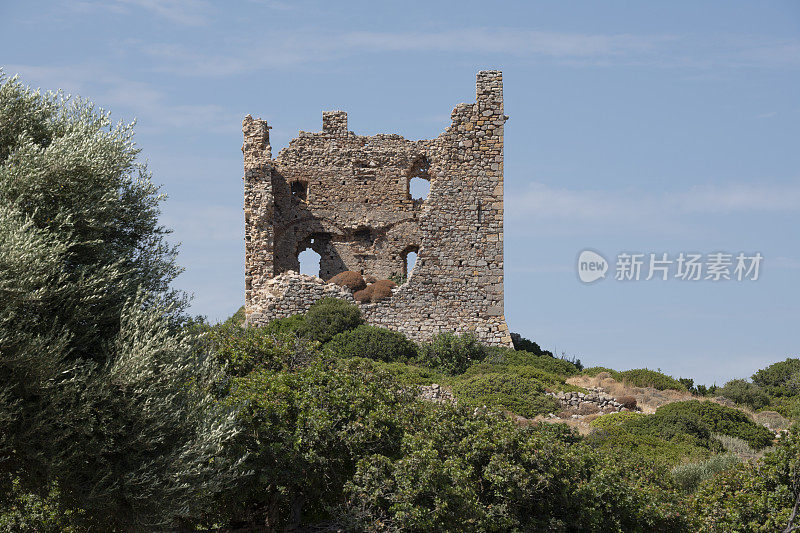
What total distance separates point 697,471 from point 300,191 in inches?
781

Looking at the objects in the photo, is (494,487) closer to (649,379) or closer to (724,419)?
(724,419)

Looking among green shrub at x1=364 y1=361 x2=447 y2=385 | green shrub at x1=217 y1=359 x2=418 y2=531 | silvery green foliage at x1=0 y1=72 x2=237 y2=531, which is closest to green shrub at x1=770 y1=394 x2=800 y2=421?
green shrub at x1=364 y1=361 x2=447 y2=385

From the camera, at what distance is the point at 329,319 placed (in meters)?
32.2

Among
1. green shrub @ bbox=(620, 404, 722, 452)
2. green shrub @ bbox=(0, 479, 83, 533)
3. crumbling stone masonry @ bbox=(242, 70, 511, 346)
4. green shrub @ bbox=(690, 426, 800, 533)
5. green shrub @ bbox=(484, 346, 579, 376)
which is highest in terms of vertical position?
crumbling stone masonry @ bbox=(242, 70, 511, 346)

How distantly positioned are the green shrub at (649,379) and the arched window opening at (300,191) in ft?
43.6

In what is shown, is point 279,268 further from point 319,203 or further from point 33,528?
point 33,528

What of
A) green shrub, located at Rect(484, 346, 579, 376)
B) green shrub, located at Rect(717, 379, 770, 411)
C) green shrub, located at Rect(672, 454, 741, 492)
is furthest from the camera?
green shrub, located at Rect(717, 379, 770, 411)

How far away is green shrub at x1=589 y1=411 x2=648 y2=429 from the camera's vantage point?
25470mm

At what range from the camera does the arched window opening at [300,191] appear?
3644cm

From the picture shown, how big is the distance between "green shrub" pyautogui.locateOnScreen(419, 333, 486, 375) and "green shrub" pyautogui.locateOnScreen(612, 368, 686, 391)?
5140 mm

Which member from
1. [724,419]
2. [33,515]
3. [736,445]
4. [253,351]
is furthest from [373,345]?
[33,515]

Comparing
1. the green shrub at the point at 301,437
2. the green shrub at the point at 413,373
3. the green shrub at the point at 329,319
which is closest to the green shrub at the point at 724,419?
the green shrub at the point at 413,373

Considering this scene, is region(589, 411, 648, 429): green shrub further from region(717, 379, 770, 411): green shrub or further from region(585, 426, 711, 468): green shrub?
region(717, 379, 770, 411): green shrub

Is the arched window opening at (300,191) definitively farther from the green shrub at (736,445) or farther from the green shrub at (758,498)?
the green shrub at (758,498)
